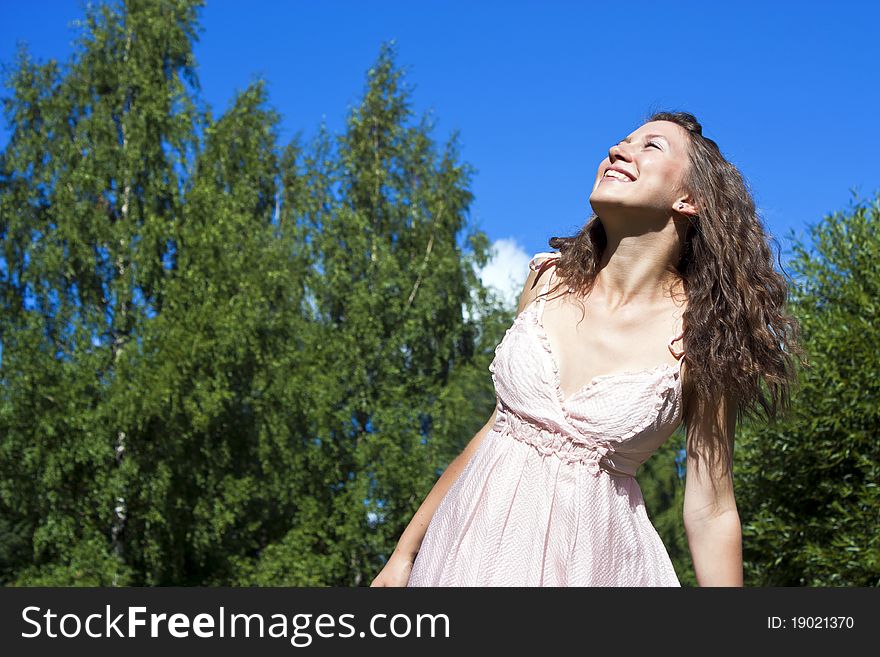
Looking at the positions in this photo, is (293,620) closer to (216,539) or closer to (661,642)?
(661,642)

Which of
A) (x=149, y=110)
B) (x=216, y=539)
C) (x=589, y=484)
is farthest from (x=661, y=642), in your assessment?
(x=149, y=110)

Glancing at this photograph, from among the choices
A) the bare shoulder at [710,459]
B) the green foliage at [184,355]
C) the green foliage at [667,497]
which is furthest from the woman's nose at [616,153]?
the green foliage at [667,497]

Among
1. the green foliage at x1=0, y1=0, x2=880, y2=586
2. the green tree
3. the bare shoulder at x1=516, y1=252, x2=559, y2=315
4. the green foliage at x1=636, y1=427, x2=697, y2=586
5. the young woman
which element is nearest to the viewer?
the young woman

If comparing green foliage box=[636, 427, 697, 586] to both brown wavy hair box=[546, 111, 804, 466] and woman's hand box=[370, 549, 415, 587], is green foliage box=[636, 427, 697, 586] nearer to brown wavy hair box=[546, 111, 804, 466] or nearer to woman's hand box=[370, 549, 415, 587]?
brown wavy hair box=[546, 111, 804, 466]

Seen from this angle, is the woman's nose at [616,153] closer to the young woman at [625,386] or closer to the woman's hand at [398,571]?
the young woman at [625,386]

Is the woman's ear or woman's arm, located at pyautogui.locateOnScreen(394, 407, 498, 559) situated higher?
the woman's ear

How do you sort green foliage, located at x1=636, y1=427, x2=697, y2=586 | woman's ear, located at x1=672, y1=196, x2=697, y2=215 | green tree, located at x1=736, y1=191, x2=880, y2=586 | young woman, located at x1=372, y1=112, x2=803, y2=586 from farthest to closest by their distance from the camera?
green foliage, located at x1=636, y1=427, x2=697, y2=586, green tree, located at x1=736, y1=191, x2=880, y2=586, woman's ear, located at x1=672, y1=196, x2=697, y2=215, young woman, located at x1=372, y1=112, x2=803, y2=586

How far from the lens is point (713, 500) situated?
2281mm

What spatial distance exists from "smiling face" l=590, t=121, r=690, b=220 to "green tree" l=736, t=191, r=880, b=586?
35.0 ft

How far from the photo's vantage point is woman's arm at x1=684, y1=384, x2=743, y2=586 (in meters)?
2.22

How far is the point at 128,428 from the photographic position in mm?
16719

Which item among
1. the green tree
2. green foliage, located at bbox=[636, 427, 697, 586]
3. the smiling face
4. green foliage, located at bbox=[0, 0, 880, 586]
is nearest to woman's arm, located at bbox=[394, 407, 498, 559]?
the smiling face

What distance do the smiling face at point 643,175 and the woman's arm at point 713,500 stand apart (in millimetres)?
494

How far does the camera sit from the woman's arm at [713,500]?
7.30 ft
